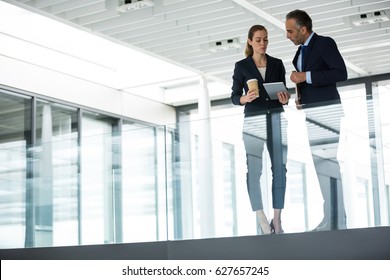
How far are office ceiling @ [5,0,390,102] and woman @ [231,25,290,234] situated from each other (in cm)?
315

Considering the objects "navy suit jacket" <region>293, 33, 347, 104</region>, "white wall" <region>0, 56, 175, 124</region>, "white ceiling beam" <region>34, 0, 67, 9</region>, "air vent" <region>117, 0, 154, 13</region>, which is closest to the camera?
"navy suit jacket" <region>293, 33, 347, 104</region>

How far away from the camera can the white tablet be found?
6.75 meters

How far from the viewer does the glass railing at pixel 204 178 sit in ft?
21.7

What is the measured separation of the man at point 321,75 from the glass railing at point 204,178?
17 mm

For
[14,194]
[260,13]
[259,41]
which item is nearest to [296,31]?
[259,41]

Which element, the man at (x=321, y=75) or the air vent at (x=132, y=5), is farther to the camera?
the air vent at (x=132, y=5)

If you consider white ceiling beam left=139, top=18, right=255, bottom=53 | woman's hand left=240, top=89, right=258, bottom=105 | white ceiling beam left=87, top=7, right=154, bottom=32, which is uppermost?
white ceiling beam left=139, top=18, right=255, bottom=53

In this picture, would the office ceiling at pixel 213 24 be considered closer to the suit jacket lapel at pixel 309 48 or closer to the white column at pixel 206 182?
the white column at pixel 206 182

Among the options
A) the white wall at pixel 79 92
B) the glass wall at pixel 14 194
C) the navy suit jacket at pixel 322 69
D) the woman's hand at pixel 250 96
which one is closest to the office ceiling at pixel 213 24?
the white wall at pixel 79 92

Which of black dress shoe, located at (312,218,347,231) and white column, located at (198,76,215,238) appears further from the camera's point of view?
white column, located at (198,76,215,238)

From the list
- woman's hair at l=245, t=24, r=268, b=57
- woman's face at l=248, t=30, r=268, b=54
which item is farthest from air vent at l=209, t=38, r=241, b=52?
woman's face at l=248, t=30, r=268, b=54

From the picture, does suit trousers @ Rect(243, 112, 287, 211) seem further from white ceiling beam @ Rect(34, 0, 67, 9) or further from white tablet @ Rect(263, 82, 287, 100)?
white ceiling beam @ Rect(34, 0, 67, 9)

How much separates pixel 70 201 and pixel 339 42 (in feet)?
18.2

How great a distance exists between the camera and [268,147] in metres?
6.97
